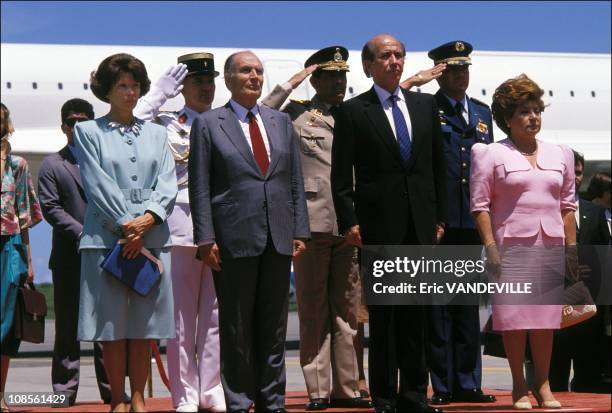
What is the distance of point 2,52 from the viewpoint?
73.7 ft

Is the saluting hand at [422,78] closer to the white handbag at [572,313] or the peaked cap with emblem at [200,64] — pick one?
the peaked cap with emblem at [200,64]

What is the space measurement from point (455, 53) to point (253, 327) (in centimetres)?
259

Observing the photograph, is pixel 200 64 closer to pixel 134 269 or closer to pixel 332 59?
pixel 332 59

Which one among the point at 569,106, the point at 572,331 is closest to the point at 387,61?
the point at 572,331

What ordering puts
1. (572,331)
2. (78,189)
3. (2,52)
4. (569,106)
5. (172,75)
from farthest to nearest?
(569,106) → (2,52) → (572,331) → (78,189) → (172,75)

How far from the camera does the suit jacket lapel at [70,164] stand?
309 inches

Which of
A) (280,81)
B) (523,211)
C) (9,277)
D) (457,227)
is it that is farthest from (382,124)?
(280,81)

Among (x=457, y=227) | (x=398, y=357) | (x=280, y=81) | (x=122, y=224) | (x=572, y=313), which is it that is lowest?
(x=398, y=357)

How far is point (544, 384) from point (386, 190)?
4.48ft

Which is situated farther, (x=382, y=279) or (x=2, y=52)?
(x=2, y=52)

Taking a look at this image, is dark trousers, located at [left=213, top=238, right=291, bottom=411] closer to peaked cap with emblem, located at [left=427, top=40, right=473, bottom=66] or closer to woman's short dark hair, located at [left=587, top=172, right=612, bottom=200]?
peaked cap with emblem, located at [left=427, top=40, right=473, bottom=66]

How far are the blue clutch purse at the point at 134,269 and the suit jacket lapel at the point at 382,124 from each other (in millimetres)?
1386

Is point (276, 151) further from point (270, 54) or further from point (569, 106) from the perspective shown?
point (569, 106)

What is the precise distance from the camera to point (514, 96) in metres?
6.40
